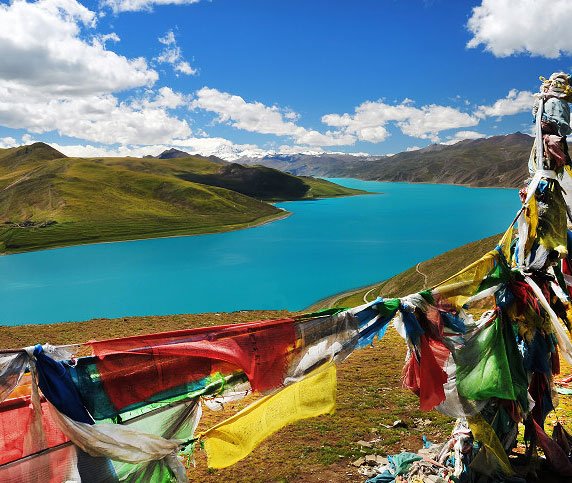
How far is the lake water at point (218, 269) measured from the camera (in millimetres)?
65250

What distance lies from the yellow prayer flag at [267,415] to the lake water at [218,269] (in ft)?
175

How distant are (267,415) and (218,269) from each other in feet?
272

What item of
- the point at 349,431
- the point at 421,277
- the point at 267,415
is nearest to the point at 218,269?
the point at 421,277

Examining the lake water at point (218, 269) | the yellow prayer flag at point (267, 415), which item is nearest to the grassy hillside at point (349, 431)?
the yellow prayer flag at point (267, 415)

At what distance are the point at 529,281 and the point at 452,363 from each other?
172 centimetres

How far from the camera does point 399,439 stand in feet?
37.0

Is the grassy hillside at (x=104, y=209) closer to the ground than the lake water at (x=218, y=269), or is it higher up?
higher up

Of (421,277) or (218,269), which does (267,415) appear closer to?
(421,277)

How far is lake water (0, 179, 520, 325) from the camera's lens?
214 feet

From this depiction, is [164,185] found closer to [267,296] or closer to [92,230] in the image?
[92,230]

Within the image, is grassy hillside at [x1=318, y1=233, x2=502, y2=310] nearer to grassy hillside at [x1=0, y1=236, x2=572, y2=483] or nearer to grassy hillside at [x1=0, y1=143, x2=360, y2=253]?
grassy hillside at [x1=0, y1=236, x2=572, y2=483]

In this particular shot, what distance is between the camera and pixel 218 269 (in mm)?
87875

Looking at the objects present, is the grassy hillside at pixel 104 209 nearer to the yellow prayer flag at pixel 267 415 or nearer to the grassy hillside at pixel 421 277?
the grassy hillside at pixel 421 277

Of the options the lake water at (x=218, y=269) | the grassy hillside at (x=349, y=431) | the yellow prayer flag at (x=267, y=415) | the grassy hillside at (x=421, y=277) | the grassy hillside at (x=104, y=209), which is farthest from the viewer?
the grassy hillside at (x=104, y=209)
